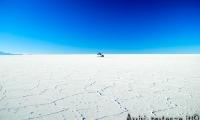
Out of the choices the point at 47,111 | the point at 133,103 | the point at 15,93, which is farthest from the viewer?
the point at 15,93

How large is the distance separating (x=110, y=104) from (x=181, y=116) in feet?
3.84

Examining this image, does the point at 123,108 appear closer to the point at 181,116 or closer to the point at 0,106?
the point at 181,116

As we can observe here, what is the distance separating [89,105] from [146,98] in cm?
124

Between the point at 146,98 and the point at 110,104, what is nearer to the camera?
the point at 110,104

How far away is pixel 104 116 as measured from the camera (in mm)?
1915

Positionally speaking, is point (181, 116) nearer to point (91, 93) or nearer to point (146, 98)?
point (146, 98)

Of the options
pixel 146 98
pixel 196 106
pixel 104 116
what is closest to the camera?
pixel 104 116

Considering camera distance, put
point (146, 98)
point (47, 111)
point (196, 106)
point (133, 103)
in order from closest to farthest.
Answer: point (47, 111) < point (196, 106) < point (133, 103) < point (146, 98)

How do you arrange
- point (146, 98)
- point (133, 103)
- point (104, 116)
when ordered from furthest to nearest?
point (146, 98) → point (133, 103) → point (104, 116)

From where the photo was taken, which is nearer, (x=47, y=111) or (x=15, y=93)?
(x=47, y=111)

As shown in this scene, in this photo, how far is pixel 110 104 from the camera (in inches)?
92.0

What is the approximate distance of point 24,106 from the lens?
88.4 inches

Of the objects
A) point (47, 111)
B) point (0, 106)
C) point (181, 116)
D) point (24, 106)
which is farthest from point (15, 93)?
point (181, 116)

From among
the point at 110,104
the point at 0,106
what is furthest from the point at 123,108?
the point at 0,106
